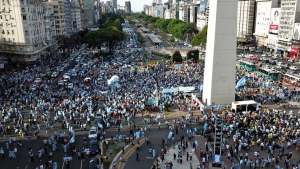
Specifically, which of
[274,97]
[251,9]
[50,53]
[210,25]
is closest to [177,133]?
[210,25]

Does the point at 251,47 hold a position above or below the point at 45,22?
below

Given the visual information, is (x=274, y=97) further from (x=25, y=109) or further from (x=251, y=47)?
(x=251, y=47)

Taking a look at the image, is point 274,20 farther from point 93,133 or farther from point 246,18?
point 93,133

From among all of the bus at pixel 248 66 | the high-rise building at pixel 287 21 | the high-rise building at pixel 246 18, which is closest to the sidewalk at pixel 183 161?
the bus at pixel 248 66

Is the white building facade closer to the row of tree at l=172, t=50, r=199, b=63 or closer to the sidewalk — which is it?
the row of tree at l=172, t=50, r=199, b=63

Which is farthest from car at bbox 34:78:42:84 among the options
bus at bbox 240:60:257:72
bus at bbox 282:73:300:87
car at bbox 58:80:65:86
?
bus at bbox 282:73:300:87

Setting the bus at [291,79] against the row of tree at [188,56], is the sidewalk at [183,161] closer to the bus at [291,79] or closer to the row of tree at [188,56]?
the bus at [291,79]

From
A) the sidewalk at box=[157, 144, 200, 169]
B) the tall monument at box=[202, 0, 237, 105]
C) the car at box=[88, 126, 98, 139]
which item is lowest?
the sidewalk at box=[157, 144, 200, 169]
